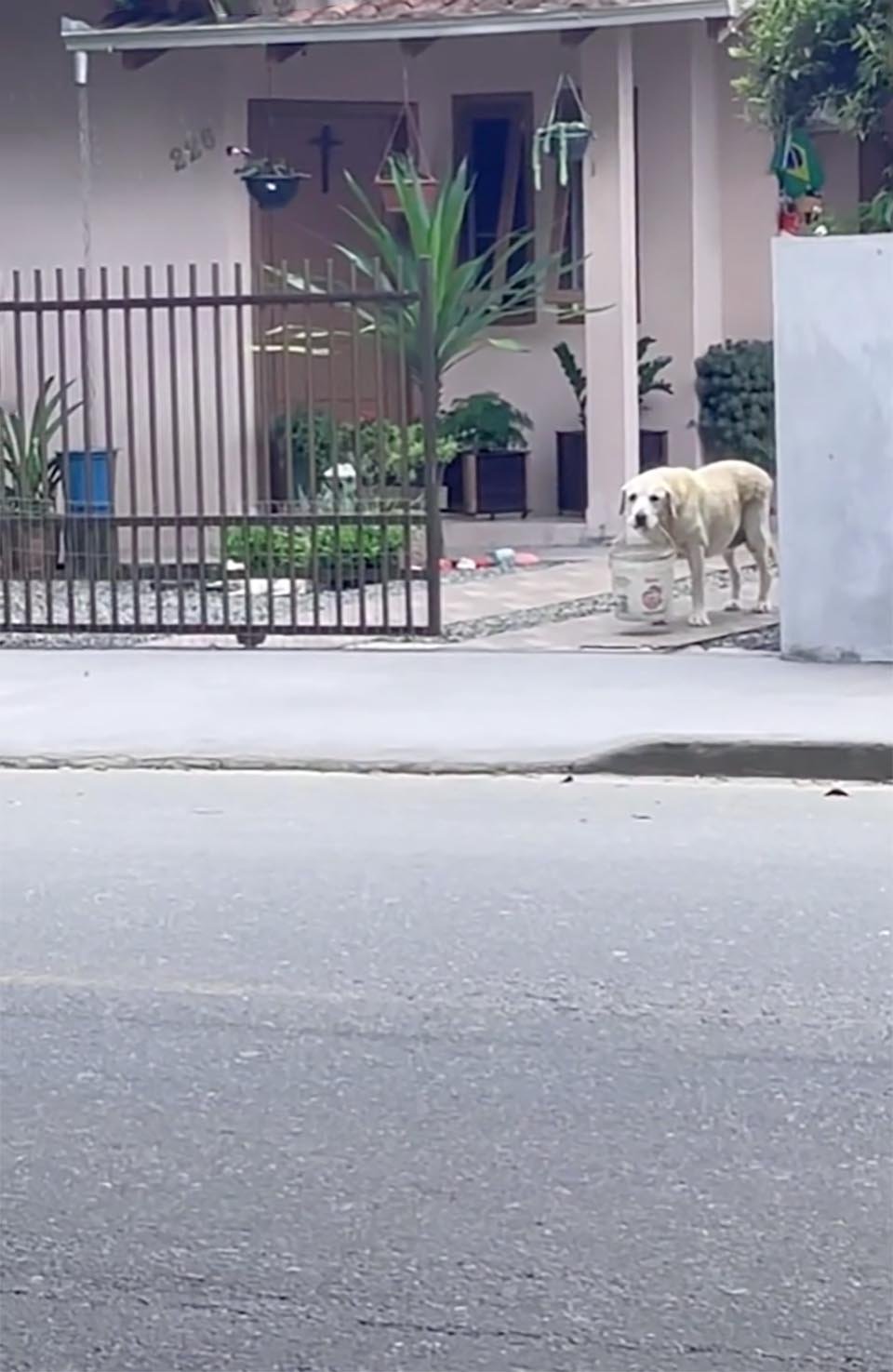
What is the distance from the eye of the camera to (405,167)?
15805mm

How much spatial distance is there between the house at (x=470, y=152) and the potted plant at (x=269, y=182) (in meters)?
0.35

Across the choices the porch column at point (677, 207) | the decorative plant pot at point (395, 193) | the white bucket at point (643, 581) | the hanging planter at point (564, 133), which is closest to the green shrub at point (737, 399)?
the porch column at point (677, 207)

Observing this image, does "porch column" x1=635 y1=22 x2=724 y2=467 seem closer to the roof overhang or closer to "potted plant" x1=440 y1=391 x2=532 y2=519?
"potted plant" x1=440 y1=391 x2=532 y2=519

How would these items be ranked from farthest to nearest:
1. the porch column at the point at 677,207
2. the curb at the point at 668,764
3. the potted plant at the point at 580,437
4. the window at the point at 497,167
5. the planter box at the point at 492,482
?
1. the window at the point at 497,167
2. the porch column at the point at 677,207
3. the potted plant at the point at 580,437
4. the planter box at the point at 492,482
5. the curb at the point at 668,764

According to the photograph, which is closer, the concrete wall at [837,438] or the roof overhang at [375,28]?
the concrete wall at [837,438]

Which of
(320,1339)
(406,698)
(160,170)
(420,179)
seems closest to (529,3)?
(420,179)

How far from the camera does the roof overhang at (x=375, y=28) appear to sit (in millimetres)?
15430

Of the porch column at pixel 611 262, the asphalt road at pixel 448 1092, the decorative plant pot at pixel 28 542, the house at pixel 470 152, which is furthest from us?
the porch column at pixel 611 262

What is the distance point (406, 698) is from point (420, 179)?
6.12 metres

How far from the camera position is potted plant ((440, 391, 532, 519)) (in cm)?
1727

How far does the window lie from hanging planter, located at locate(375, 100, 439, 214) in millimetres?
432

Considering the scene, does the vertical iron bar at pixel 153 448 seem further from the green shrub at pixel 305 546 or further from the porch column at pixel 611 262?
the porch column at pixel 611 262

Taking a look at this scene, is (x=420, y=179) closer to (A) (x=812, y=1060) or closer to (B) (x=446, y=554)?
(B) (x=446, y=554)

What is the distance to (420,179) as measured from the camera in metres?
15.8
